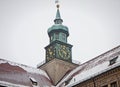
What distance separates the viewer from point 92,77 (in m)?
41.6

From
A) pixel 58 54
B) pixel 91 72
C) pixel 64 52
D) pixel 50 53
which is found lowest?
pixel 91 72

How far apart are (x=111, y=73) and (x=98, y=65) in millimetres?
5546

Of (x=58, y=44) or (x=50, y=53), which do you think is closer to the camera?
(x=58, y=44)

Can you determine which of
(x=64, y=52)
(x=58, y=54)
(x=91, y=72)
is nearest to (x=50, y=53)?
(x=58, y=54)

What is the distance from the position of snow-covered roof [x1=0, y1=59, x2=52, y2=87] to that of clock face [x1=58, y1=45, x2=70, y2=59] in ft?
15.0

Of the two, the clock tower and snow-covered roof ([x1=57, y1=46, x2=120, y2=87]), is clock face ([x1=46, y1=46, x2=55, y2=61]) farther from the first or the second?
snow-covered roof ([x1=57, y1=46, x2=120, y2=87])

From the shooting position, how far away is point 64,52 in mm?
59531

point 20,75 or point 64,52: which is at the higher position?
point 64,52

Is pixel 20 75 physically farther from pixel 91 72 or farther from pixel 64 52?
pixel 64 52

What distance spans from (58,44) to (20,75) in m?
12.2

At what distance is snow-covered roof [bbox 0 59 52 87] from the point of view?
46316 mm

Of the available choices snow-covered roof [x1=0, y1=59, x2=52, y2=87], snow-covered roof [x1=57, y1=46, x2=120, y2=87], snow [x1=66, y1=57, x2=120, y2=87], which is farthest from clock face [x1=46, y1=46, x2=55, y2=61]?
snow [x1=66, y1=57, x2=120, y2=87]

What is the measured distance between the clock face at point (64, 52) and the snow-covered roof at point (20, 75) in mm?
4565

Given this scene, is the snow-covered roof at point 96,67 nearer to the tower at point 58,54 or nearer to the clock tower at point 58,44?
the tower at point 58,54
